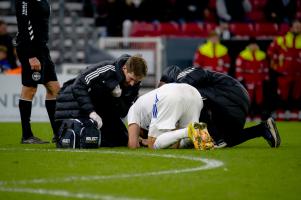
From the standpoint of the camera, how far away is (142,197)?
252 inches

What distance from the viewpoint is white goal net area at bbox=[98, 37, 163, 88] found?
1936cm

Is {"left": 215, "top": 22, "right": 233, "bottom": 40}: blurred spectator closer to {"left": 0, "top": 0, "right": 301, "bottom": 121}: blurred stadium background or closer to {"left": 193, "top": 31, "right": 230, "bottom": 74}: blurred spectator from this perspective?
{"left": 0, "top": 0, "right": 301, "bottom": 121}: blurred stadium background

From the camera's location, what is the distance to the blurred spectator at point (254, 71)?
18969 mm

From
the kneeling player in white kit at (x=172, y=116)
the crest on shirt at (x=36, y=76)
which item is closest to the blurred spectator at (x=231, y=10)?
the crest on shirt at (x=36, y=76)

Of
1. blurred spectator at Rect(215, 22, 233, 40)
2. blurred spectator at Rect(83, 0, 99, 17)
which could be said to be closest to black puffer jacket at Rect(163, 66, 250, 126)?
blurred spectator at Rect(215, 22, 233, 40)

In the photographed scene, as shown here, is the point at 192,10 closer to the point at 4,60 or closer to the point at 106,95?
the point at 4,60

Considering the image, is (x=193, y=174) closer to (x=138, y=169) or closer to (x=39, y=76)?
(x=138, y=169)

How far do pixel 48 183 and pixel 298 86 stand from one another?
495 inches

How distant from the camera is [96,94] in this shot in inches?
409

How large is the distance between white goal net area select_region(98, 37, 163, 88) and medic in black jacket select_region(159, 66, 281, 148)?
346 inches

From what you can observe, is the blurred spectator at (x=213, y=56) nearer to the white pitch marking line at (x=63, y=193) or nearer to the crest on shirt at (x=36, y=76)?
the crest on shirt at (x=36, y=76)

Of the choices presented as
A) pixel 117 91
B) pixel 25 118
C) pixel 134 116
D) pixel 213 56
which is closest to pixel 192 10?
pixel 213 56

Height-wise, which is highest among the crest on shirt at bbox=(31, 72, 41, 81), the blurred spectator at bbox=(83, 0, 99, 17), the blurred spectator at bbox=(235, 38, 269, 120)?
the crest on shirt at bbox=(31, 72, 41, 81)

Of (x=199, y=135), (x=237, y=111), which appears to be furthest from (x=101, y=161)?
(x=237, y=111)
